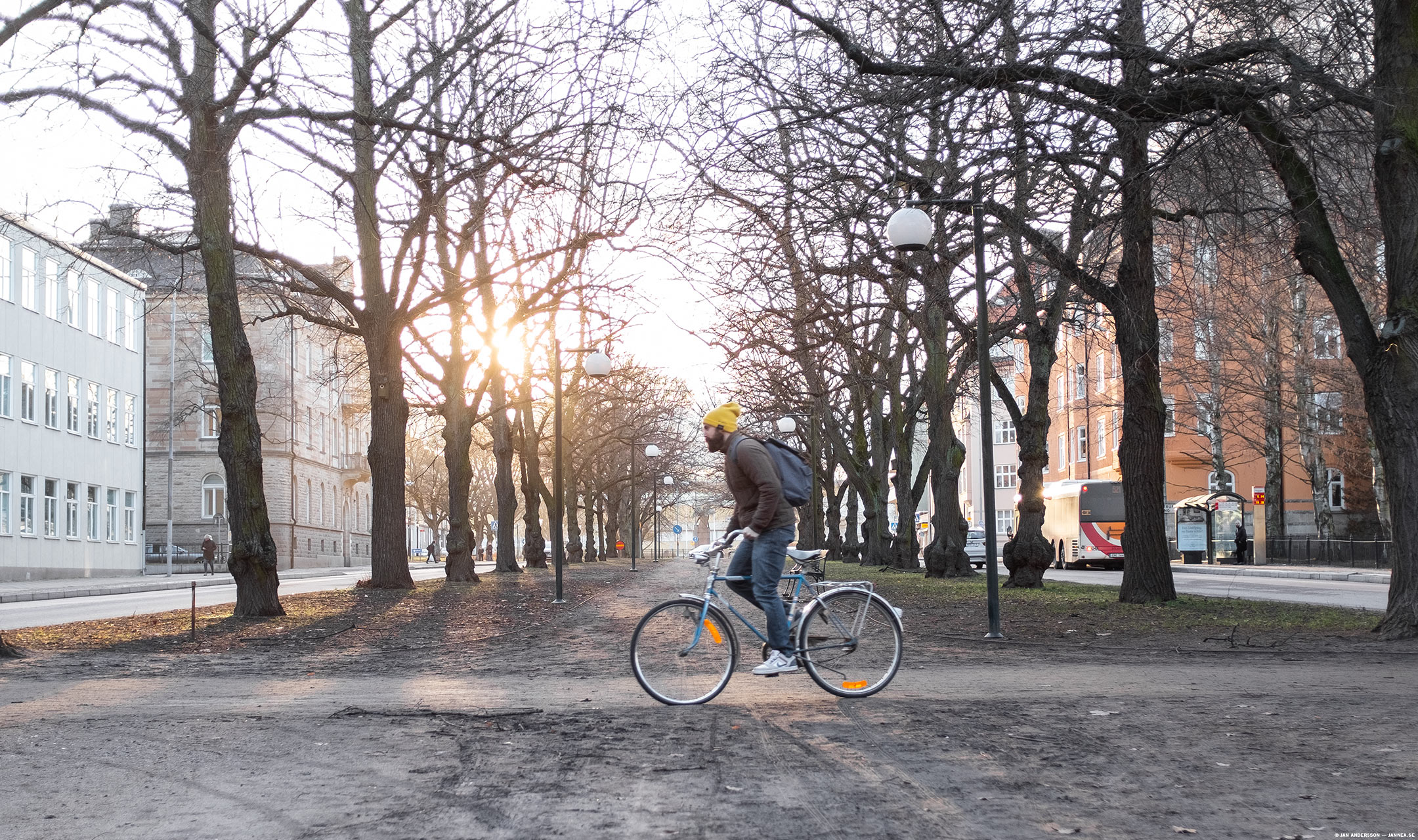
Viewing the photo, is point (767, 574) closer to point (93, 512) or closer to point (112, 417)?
point (93, 512)

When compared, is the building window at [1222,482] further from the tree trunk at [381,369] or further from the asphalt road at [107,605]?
the tree trunk at [381,369]

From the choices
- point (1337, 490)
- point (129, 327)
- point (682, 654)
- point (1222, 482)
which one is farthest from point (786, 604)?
point (1337, 490)

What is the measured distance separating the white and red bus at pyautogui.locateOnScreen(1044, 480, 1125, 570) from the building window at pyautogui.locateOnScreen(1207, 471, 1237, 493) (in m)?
3.62

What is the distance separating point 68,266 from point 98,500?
3606cm

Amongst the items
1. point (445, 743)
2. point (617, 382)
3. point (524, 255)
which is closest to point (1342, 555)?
point (617, 382)

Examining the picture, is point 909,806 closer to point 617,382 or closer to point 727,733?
point 727,733

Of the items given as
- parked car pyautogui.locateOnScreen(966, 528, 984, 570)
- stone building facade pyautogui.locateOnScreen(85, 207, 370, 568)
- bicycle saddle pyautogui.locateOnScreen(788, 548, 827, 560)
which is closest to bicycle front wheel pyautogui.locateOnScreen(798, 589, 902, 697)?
bicycle saddle pyautogui.locateOnScreen(788, 548, 827, 560)

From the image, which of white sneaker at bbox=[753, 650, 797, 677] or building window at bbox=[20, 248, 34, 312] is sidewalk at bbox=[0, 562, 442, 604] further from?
white sneaker at bbox=[753, 650, 797, 677]

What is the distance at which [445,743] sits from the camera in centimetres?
692

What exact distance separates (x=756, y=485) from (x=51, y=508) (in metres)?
43.1

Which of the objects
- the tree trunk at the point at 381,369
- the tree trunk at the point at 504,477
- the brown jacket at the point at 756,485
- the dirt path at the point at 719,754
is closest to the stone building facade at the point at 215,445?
the tree trunk at the point at 504,477

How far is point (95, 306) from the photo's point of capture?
1937 inches

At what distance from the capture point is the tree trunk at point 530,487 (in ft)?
139

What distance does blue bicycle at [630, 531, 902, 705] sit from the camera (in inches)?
331
